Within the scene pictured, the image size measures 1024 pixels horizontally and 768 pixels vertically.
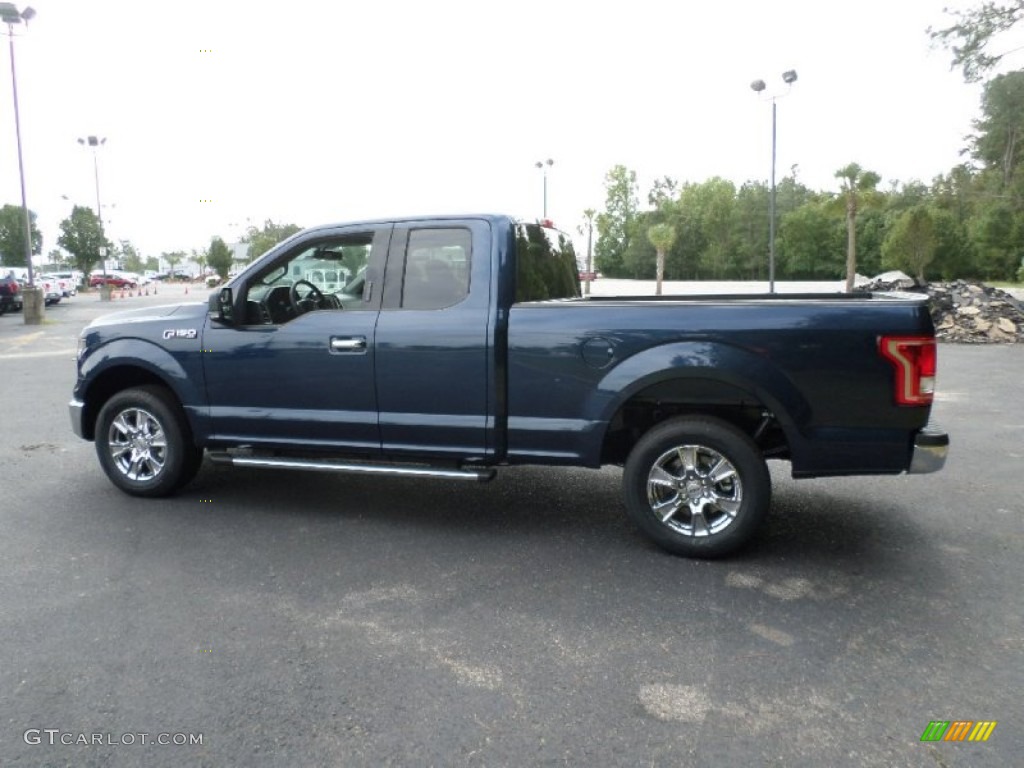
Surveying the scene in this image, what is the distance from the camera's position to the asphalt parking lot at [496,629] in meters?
2.88

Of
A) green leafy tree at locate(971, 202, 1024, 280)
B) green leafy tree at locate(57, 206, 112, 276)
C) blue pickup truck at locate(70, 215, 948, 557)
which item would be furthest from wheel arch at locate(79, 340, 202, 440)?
green leafy tree at locate(971, 202, 1024, 280)

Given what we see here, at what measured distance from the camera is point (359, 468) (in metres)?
5.14

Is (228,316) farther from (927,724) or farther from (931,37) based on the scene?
(931,37)

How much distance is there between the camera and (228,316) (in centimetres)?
554

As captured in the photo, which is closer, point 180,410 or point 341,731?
point 341,731

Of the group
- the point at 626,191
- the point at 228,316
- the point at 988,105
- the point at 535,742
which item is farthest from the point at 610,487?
the point at 626,191

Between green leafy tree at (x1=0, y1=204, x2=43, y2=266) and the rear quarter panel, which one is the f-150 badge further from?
green leafy tree at (x1=0, y1=204, x2=43, y2=266)

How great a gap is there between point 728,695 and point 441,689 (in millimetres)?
1122

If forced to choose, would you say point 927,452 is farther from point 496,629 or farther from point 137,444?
point 137,444

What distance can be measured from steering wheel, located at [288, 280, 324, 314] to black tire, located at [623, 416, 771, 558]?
2.55 metres

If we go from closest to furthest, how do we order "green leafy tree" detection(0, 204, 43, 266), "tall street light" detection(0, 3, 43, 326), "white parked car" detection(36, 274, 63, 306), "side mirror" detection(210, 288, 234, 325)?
"side mirror" detection(210, 288, 234, 325)
"tall street light" detection(0, 3, 43, 326)
"white parked car" detection(36, 274, 63, 306)
"green leafy tree" detection(0, 204, 43, 266)

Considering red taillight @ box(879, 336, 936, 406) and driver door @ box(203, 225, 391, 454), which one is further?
driver door @ box(203, 225, 391, 454)

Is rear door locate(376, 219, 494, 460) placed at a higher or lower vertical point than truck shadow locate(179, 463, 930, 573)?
higher

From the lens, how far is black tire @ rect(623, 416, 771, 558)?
14.8ft
